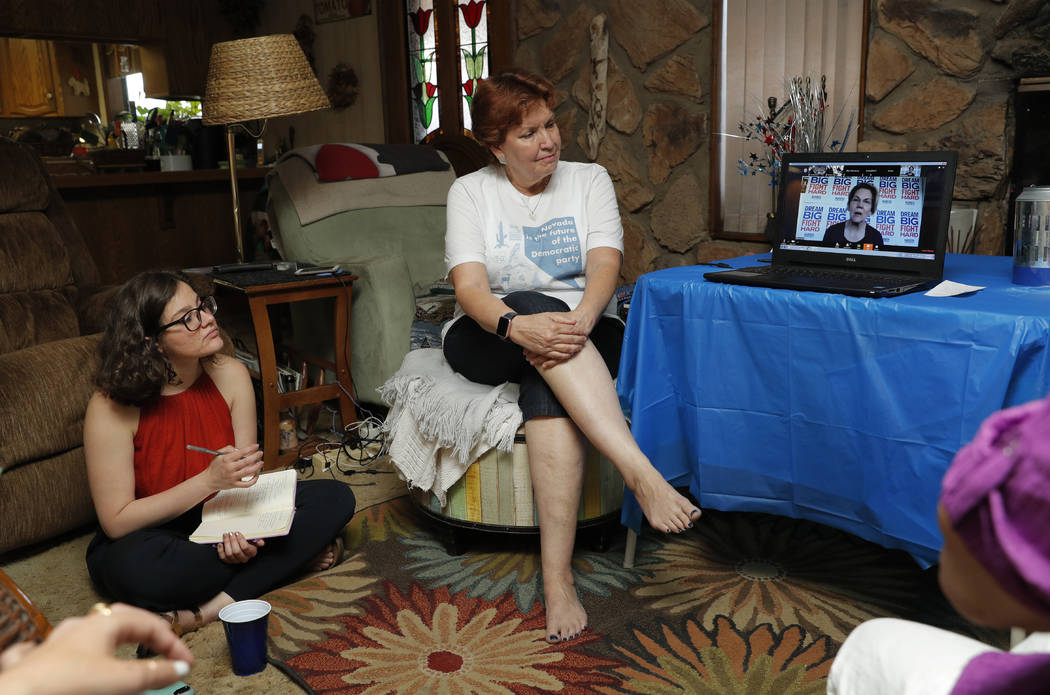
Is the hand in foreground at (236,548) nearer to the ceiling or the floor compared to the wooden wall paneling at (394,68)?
nearer to the floor

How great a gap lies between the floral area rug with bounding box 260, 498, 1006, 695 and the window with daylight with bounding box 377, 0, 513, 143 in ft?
7.81

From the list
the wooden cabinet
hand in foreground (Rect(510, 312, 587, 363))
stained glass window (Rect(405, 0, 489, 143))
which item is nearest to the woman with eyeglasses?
hand in foreground (Rect(510, 312, 587, 363))

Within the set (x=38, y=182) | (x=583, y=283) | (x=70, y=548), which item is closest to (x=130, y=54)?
(x=38, y=182)

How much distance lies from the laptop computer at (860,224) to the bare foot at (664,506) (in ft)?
1.35

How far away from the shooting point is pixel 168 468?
1.75 metres

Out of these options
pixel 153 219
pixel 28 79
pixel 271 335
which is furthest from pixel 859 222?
pixel 28 79

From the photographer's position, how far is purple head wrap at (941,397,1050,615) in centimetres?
43

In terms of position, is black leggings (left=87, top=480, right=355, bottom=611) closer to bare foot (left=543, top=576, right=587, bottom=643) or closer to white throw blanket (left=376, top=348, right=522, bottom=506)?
white throw blanket (left=376, top=348, right=522, bottom=506)

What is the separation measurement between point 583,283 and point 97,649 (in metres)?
1.53

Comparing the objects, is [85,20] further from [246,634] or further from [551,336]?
[246,634]

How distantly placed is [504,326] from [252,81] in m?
1.47

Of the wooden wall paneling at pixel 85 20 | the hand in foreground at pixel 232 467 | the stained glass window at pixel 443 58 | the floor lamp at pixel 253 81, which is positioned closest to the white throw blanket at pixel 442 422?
the hand in foreground at pixel 232 467

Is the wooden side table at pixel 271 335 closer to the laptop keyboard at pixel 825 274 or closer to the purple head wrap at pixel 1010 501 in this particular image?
the laptop keyboard at pixel 825 274

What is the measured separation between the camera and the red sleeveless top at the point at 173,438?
1732 millimetres
